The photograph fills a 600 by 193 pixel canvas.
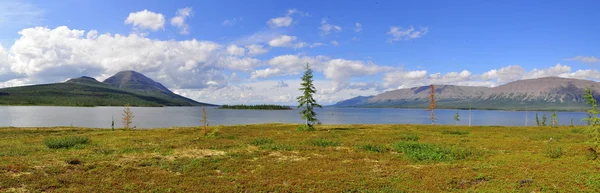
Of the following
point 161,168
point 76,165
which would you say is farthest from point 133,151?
point 161,168

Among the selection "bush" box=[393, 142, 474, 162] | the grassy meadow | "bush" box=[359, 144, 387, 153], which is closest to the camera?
the grassy meadow

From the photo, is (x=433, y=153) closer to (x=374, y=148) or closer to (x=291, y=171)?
(x=374, y=148)

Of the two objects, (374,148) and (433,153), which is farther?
(374,148)

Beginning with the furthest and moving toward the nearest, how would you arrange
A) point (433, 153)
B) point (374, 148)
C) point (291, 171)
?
point (374, 148)
point (433, 153)
point (291, 171)

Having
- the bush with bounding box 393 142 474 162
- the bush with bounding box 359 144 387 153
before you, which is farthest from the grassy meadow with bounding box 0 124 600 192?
the bush with bounding box 359 144 387 153

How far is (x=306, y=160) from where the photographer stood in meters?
23.6

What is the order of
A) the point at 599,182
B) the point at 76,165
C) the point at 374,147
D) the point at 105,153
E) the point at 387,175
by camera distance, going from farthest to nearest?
the point at 374,147 < the point at 105,153 < the point at 76,165 < the point at 387,175 < the point at 599,182

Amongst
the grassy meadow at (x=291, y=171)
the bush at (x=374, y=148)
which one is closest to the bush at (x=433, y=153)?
the grassy meadow at (x=291, y=171)

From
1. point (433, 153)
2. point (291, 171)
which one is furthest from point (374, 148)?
point (291, 171)

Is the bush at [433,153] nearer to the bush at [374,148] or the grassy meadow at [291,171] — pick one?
the grassy meadow at [291,171]

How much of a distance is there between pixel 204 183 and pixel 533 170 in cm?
1915

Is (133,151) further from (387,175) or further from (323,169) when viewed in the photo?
(387,175)

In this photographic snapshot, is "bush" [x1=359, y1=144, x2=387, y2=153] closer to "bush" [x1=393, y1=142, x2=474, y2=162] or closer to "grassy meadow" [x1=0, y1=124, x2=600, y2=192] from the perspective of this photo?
"grassy meadow" [x1=0, y1=124, x2=600, y2=192]

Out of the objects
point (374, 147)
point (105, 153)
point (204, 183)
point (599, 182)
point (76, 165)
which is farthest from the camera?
point (374, 147)
